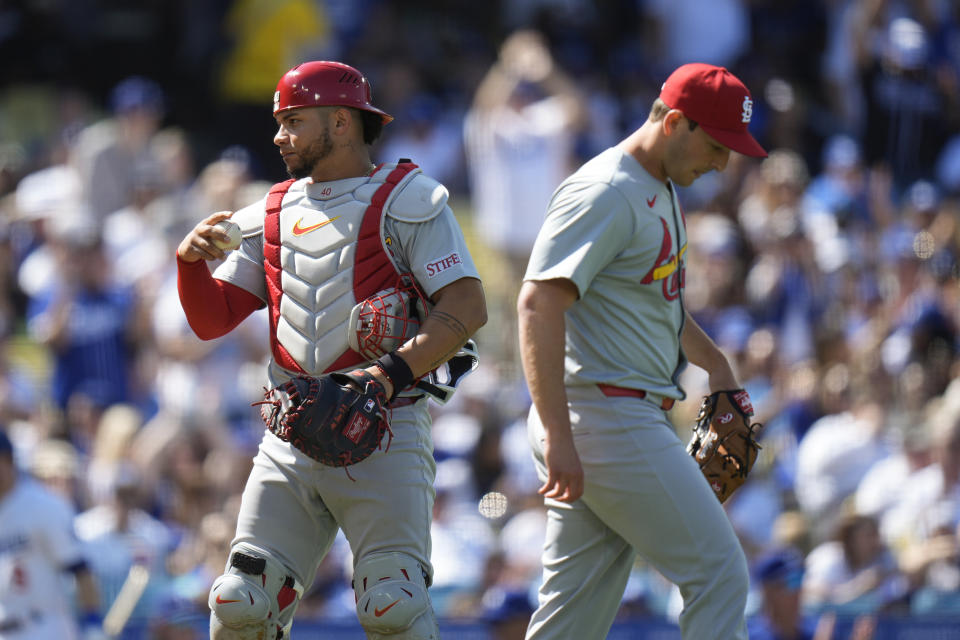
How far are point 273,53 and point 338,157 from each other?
9989 mm

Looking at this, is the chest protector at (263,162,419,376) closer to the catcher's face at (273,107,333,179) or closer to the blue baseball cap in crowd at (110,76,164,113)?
the catcher's face at (273,107,333,179)

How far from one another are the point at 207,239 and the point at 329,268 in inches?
15.5

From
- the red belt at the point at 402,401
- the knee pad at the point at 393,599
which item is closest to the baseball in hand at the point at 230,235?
the red belt at the point at 402,401

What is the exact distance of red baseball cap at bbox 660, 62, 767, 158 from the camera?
5.06 m

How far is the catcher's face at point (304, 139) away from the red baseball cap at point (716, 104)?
3.72 feet

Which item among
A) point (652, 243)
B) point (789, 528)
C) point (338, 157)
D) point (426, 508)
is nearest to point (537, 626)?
point (426, 508)

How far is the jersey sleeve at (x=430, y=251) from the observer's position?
16.0 ft

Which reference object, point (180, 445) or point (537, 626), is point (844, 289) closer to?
point (180, 445)

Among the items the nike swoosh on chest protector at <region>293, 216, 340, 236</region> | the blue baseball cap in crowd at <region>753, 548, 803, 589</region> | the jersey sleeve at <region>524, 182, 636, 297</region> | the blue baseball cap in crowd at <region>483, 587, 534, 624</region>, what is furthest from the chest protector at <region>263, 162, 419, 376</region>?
the blue baseball cap in crowd at <region>753, 548, 803, 589</region>

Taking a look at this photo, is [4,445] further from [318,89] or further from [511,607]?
[318,89]

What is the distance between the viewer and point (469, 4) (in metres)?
16.4

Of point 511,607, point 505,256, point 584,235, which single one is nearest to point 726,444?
point 584,235

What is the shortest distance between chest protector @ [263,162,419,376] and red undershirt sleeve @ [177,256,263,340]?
0.20m

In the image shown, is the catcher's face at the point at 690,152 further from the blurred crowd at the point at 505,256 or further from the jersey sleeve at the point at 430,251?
the blurred crowd at the point at 505,256
